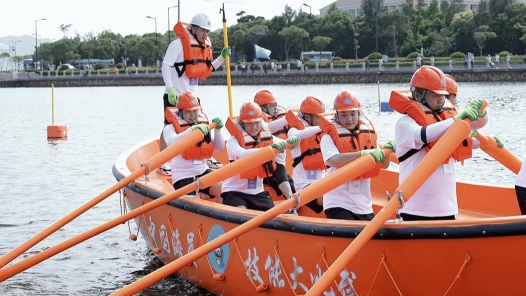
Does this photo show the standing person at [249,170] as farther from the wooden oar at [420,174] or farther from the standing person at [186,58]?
the wooden oar at [420,174]

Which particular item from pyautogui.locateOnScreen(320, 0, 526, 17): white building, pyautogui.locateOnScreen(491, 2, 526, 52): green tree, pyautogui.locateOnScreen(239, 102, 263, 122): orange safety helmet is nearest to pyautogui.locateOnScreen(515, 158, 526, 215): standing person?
pyautogui.locateOnScreen(239, 102, 263, 122): orange safety helmet

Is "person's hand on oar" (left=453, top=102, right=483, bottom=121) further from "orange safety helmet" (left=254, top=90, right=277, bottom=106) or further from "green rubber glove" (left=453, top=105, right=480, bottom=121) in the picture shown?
"orange safety helmet" (left=254, top=90, right=277, bottom=106)

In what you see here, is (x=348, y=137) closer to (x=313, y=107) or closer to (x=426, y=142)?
(x=426, y=142)

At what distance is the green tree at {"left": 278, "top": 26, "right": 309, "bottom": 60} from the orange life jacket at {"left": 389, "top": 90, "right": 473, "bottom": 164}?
243 ft

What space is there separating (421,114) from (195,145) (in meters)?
3.19

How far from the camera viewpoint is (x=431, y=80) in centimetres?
642

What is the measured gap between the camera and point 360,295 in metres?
6.61

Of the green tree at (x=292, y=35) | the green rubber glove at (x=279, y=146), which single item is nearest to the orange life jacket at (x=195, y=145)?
the green rubber glove at (x=279, y=146)

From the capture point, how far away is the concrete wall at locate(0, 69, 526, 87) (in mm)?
53706

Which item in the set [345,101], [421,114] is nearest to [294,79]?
[345,101]

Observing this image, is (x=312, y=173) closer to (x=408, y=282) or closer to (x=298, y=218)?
(x=298, y=218)

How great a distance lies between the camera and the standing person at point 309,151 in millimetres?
8609

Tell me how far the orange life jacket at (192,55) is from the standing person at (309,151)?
1878mm

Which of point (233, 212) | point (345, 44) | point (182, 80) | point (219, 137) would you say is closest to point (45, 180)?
point (182, 80)
